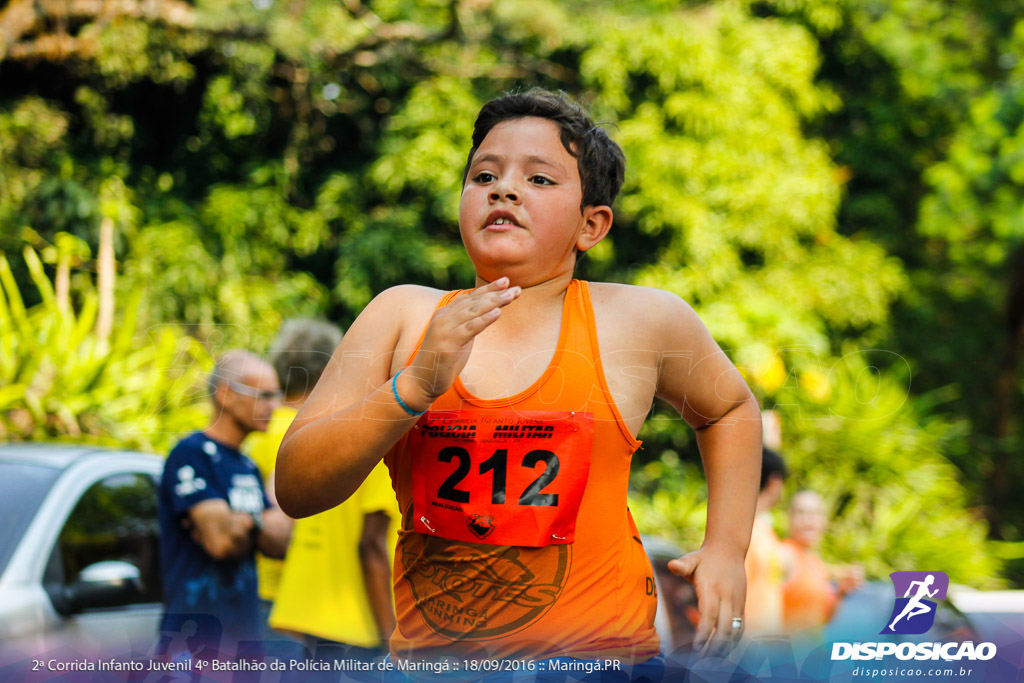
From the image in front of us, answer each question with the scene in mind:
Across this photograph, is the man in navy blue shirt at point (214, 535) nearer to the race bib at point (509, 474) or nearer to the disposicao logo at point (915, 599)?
the race bib at point (509, 474)

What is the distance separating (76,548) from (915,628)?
3030mm

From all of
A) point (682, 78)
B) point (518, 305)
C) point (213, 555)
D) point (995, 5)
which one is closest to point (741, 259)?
point (682, 78)

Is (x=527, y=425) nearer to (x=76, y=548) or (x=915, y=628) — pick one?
(x=915, y=628)

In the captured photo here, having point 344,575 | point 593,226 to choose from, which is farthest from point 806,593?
point 593,226

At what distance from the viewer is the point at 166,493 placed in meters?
3.04

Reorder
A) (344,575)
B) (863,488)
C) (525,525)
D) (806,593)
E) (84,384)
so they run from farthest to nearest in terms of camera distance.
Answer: (863,488), (84,384), (806,593), (344,575), (525,525)

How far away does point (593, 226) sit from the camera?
67.3 inches

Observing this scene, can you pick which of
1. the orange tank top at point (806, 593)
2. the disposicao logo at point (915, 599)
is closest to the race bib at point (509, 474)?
the disposicao logo at point (915, 599)

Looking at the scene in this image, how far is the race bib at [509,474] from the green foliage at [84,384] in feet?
15.0

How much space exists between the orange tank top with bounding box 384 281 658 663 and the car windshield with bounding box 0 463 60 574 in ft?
7.78

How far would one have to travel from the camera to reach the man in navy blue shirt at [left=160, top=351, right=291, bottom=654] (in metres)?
2.97

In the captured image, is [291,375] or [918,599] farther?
[291,375]

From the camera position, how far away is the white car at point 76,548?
3.03 m

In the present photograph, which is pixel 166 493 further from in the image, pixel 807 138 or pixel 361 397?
pixel 807 138
